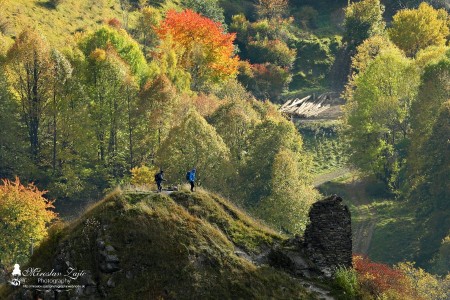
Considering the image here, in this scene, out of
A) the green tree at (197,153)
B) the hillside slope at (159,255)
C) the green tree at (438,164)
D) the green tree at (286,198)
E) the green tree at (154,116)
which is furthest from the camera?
the green tree at (154,116)

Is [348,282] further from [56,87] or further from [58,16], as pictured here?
[58,16]

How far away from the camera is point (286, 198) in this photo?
303 feet

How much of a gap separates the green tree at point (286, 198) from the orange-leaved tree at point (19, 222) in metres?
18.4

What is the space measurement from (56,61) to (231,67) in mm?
32033

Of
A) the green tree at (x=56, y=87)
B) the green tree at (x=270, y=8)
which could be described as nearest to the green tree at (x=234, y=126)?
the green tree at (x=56, y=87)

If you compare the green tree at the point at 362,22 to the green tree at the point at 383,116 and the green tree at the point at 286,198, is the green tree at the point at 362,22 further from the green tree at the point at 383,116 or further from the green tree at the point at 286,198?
the green tree at the point at 286,198

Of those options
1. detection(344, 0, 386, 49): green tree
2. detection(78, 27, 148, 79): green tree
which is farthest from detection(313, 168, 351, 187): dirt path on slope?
detection(344, 0, 386, 49): green tree

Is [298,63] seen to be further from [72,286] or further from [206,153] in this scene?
[72,286]

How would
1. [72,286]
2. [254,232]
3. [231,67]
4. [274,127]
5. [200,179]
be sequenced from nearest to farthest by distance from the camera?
[72,286]
[254,232]
[200,179]
[274,127]
[231,67]

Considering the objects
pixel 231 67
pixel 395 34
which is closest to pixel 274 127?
pixel 231 67

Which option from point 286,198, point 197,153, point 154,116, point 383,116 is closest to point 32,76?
point 154,116

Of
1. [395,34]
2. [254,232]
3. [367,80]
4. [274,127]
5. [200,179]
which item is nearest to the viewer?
[254,232]

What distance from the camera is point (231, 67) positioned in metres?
132

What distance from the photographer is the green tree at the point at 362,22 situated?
14500cm
